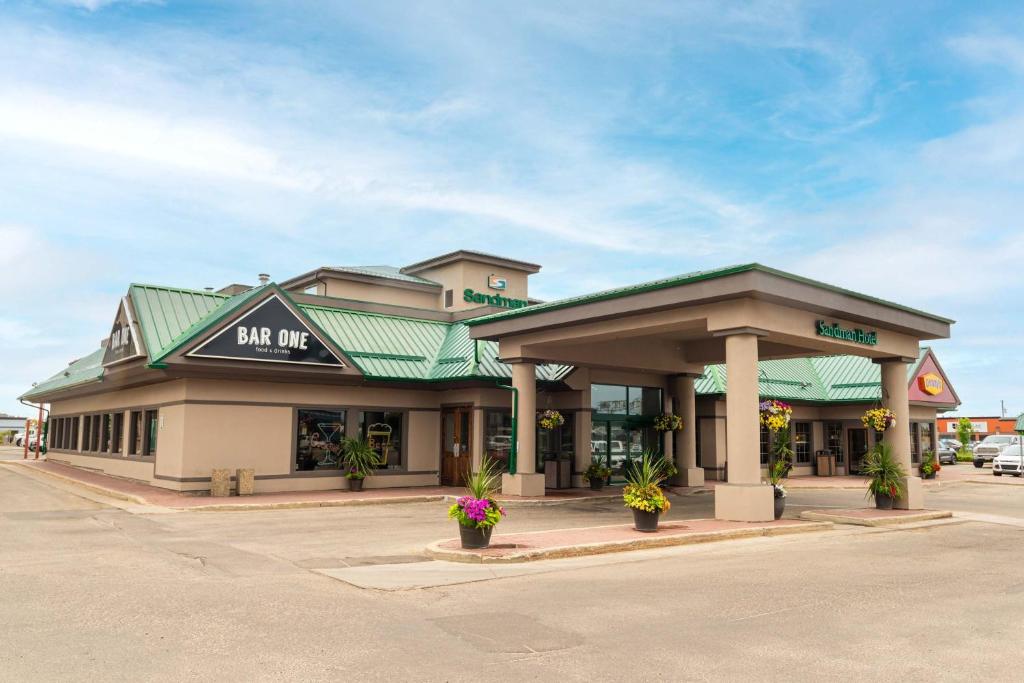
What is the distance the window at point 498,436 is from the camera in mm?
26000

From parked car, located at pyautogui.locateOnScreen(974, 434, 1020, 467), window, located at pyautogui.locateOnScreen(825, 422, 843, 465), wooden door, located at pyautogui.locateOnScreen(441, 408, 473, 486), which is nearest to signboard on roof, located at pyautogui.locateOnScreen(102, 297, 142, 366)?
wooden door, located at pyautogui.locateOnScreen(441, 408, 473, 486)

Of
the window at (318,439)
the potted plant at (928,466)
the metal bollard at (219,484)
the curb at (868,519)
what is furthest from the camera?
the potted plant at (928,466)

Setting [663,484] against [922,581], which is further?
[663,484]

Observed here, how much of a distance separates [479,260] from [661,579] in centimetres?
3129

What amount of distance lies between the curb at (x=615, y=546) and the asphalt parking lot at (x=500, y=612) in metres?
0.41

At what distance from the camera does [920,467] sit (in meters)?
35.9

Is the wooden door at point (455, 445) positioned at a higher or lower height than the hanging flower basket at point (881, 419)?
lower

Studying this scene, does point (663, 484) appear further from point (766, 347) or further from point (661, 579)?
point (661, 579)

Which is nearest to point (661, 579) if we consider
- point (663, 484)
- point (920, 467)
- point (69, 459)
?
point (663, 484)

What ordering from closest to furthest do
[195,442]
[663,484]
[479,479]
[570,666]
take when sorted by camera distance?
[570,666]
[479,479]
[195,442]
[663,484]

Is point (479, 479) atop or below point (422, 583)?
atop

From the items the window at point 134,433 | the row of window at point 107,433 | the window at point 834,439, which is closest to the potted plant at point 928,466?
the window at point 834,439

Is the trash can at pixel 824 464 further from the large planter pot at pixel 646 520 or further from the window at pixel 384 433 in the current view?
the large planter pot at pixel 646 520

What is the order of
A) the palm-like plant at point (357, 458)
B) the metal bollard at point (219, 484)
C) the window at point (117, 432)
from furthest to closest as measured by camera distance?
the window at point (117, 432), the palm-like plant at point (357, 458), the metal bollard at point (219, 484)
